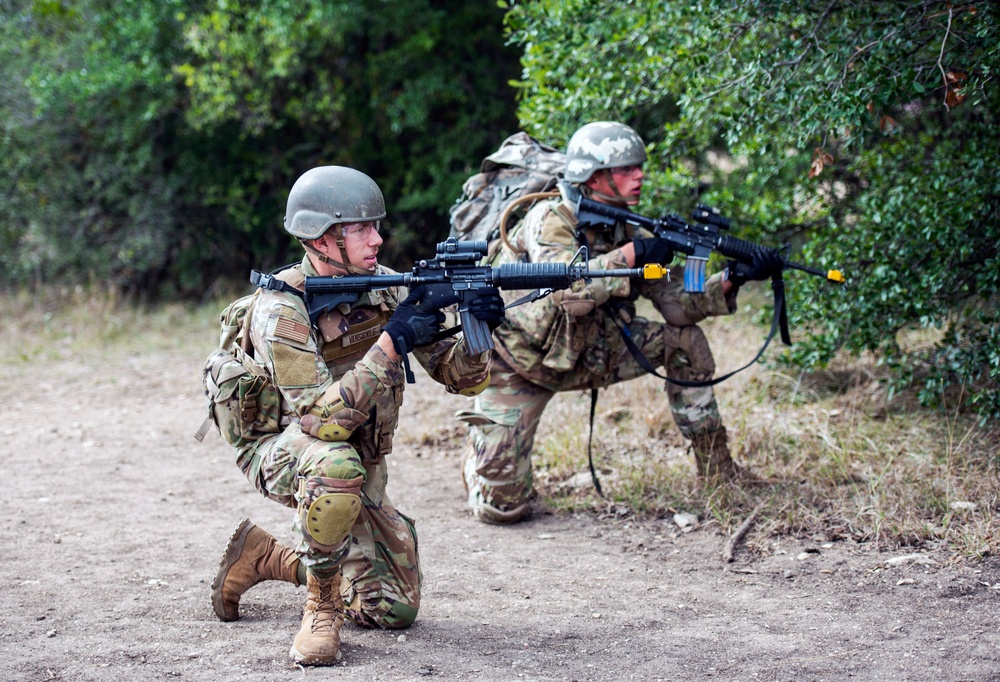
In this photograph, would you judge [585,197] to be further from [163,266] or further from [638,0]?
[163,266]

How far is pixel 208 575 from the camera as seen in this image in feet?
15.2

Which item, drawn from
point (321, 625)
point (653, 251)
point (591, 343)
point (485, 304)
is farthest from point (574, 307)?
point (321, 625)

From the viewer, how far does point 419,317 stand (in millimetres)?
3672

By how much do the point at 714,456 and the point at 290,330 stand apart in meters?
2.56

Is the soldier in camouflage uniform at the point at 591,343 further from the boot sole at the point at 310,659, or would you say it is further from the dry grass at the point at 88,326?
the dry grass at the point at 88,326

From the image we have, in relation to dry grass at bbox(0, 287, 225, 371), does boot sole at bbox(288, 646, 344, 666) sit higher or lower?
lower

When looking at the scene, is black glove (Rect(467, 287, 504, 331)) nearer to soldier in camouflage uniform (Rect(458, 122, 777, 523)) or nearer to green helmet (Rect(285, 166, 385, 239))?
green helmet (Rect(285, 166, 385, 239))

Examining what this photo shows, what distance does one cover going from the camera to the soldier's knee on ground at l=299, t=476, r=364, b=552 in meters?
3.52

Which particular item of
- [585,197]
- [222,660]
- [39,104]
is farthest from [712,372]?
[39,104]

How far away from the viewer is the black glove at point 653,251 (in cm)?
508

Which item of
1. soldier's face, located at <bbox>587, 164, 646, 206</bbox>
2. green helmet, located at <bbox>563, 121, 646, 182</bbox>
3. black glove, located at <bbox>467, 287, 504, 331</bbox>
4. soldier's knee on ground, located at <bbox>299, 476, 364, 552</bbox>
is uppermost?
green helmet, located at <bbox>563, 121, 646, 182</bbox>

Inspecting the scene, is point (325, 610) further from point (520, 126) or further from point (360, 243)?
A: point (520, 126)

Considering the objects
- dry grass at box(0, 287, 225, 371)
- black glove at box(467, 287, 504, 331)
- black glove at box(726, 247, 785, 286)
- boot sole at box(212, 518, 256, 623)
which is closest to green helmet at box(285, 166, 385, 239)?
black glove at box(467, 287, 504, 331)

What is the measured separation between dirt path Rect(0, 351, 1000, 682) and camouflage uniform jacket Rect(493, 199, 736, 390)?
0.87 m
